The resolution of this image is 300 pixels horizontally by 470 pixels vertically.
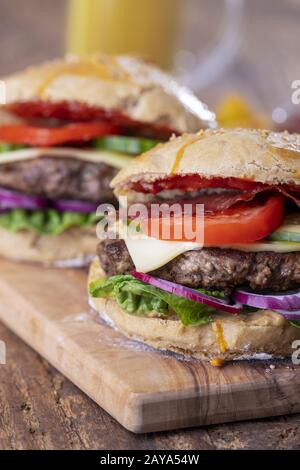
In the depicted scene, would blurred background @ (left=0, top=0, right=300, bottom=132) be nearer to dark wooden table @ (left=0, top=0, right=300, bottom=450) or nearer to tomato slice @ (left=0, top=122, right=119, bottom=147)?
tomato slice @ (left=0, top=122, right=119, bottom=147)

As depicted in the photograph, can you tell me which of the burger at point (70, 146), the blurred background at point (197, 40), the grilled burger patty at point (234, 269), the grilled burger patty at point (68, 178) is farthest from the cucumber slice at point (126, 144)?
the blurred background at point (197, 40)

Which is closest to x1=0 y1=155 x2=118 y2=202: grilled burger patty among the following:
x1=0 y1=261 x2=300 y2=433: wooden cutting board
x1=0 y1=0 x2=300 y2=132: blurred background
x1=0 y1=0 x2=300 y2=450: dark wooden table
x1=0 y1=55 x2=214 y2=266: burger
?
x1=0 y1=55 x2=214 y2=266: burger

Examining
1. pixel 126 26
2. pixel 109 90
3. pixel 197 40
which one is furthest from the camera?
pixel 197 40

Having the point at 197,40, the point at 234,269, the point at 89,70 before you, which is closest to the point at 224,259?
the point at 234,269

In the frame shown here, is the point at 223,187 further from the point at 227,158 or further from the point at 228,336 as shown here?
the point at 228,336

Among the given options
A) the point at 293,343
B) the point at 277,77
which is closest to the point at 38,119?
the point at 293,343

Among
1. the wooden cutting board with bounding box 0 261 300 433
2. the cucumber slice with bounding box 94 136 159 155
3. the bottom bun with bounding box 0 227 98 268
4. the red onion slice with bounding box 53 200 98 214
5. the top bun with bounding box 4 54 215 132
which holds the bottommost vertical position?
the wooden cutting board with bounding box 0 261 300 433
